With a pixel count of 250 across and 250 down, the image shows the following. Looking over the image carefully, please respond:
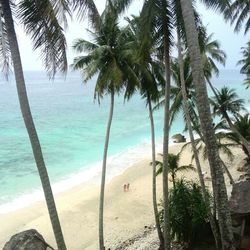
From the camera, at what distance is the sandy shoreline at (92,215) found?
1962cm

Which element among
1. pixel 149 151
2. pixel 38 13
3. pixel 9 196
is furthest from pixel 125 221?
pixel 149 151

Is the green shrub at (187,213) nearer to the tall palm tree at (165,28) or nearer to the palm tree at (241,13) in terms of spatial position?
the tall palm tree at (165,28)

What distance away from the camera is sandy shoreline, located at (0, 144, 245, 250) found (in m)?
19.6

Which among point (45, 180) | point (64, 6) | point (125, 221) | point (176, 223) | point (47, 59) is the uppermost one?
point (64, 6)

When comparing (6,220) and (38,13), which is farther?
(6,220)

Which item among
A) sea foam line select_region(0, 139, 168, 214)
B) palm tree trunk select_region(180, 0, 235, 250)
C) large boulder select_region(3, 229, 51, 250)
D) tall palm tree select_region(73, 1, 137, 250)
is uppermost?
tall palm tree select_region(73, 1, 137, 250)

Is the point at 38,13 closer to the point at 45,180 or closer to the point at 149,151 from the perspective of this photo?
the point at 45,180

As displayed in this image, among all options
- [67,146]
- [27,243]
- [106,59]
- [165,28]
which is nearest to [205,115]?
[165,28]

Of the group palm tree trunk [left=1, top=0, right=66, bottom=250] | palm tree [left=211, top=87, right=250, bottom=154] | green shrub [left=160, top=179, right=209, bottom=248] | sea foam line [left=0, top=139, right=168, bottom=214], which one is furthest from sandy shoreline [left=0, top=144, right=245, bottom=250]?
palm tree trunk [left=1, top=0, right=66, bottom=250]

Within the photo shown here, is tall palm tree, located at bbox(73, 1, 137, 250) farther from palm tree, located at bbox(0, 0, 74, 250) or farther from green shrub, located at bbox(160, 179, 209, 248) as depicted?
palm tree, located at bbox(0, 0, 74, 250)

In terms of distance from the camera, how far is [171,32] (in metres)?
12.5

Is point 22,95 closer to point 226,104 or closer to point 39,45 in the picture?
point 39,45

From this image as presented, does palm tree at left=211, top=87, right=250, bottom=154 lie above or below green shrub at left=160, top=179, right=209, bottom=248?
above

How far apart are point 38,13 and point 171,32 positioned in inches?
202
